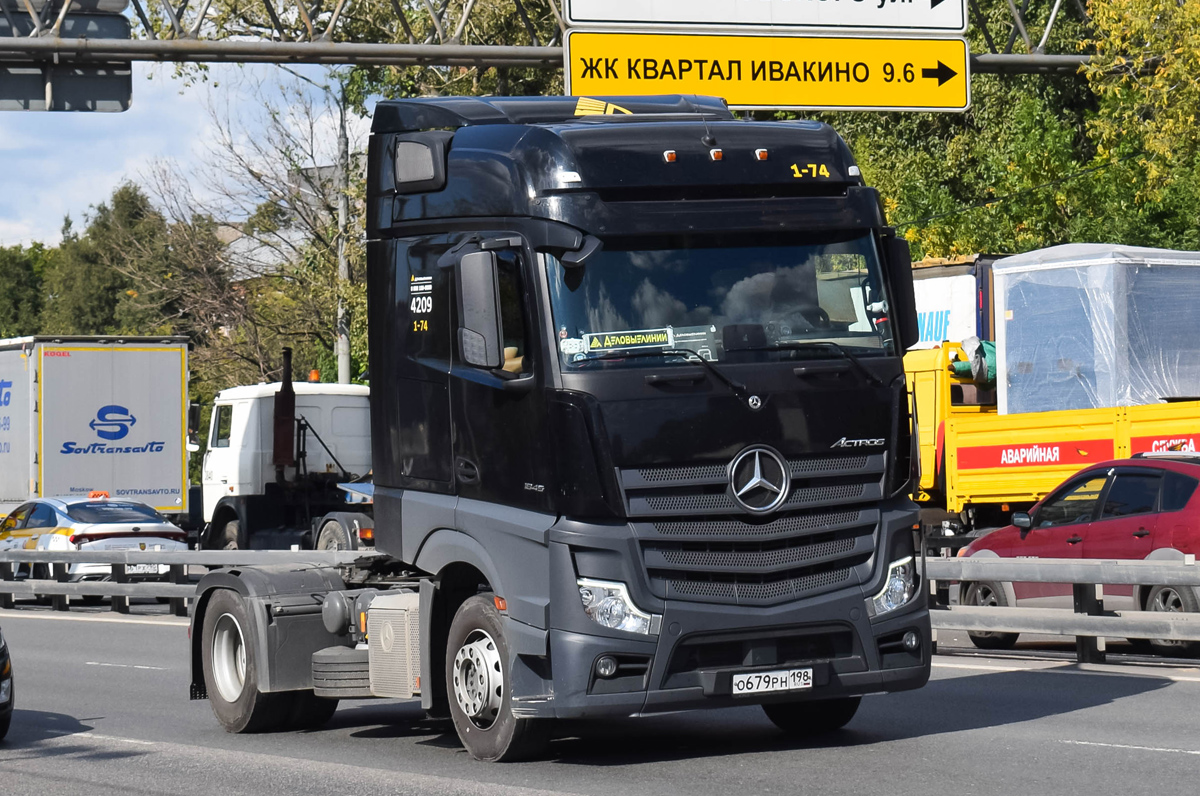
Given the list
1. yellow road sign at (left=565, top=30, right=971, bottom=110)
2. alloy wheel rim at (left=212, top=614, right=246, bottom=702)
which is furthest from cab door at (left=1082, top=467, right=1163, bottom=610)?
alloy wheel rim at (left=212, top=614, right=246, bottom=702)

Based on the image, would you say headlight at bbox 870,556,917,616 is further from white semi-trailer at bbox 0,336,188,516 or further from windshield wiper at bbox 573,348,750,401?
white semi-trailer at bbox 0,336,188,516

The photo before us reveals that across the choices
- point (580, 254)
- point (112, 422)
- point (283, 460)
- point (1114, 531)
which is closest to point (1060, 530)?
point (1114, 531)

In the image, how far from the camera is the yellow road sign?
60.6 feet

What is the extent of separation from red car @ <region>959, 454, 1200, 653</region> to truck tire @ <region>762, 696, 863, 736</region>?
189 inches

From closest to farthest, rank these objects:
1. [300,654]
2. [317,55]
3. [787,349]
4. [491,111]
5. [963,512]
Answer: [787,349]
[491,111]
[300,654]
[317,55]
[963,512]

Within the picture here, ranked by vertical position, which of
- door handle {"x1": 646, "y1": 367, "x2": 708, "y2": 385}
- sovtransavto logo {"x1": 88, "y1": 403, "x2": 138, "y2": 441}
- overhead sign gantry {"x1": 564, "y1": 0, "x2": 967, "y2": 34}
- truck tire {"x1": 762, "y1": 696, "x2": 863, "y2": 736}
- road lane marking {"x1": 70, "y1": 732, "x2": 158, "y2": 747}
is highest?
overhead sign gantry {"x1": 564, "y1": 0, "x2": 967, "y2": 34}

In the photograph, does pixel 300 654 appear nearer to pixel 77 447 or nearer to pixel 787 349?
pixel 787 349

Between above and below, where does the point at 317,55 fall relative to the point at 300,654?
above

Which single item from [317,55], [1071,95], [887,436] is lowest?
[887,436]

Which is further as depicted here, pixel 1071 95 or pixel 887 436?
pixel 1071 95

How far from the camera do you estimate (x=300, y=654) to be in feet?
35.3

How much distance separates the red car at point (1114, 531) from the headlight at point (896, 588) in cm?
528

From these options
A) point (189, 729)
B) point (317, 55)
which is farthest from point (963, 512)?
point (189, 729)

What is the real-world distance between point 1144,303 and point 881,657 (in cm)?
1185
